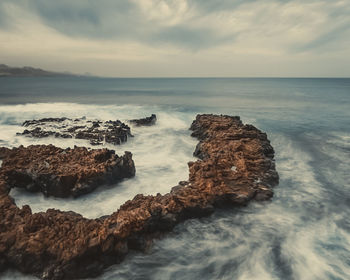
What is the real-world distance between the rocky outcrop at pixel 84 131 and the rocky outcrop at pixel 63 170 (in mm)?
4165

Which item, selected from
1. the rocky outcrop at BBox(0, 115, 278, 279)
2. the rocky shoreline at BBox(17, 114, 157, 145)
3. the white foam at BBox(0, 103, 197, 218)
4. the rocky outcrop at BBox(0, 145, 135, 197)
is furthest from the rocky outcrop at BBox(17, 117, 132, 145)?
the rocky outcrop at BBox(0, 115, 278, 279)

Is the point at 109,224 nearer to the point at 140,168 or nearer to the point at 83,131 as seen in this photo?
→ the point at 140,168

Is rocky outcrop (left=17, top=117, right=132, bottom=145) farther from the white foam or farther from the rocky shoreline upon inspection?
the white foam

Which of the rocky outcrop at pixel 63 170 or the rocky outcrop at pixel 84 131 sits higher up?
the rocky outcrop at pixel 63 170

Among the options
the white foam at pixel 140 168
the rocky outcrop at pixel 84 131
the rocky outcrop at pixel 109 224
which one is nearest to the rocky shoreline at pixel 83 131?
the rocky outcrop at pixel 84 131

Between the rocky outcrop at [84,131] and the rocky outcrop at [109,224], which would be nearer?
the rocky outcrop at [109,224]

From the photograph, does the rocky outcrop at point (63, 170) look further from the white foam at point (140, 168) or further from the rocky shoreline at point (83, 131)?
the rocky shoreline at point (83, 131)

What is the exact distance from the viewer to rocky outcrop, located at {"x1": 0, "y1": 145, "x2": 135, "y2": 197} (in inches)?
282

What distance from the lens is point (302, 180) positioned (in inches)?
363

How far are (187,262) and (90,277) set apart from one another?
1.95 m

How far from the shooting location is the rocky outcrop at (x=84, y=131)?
1312cm

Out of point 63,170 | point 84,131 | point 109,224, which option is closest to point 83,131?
point 84,131

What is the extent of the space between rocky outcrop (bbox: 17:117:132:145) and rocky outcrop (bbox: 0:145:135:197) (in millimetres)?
4165

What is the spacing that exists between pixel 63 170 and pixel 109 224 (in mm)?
3055
